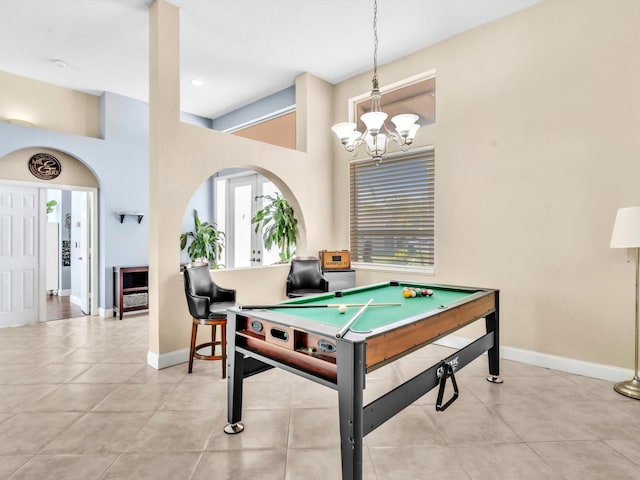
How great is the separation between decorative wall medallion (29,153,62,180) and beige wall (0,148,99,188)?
4cm

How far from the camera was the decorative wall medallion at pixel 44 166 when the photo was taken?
198 inches

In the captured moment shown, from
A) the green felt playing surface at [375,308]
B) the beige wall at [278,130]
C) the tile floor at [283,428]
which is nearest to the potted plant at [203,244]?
the beige wall at [278,130]

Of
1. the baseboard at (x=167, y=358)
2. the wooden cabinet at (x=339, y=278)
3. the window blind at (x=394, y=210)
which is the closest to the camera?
the baseboard at (x=167, y=358)

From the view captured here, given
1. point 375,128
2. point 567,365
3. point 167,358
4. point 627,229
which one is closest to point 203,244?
point 167,358

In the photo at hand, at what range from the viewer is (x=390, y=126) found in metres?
5.07

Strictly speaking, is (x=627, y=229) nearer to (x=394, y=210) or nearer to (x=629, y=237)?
(x=629, y=237)

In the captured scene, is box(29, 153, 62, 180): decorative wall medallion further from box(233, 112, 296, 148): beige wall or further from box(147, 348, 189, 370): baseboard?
box(147, 348, 189, 370): baseboard

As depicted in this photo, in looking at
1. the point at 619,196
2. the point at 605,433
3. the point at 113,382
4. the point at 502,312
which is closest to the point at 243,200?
the point at 113,382

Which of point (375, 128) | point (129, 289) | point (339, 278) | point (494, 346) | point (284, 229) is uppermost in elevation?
point (375, 128)

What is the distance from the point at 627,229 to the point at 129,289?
614 cm

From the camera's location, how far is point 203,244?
634 cm

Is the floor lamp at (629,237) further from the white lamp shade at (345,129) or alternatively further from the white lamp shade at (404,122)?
the white lamp shade at (345,129)

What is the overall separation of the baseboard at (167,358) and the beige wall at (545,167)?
116 inches

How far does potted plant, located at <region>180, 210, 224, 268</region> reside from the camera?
Result: 6.31m
